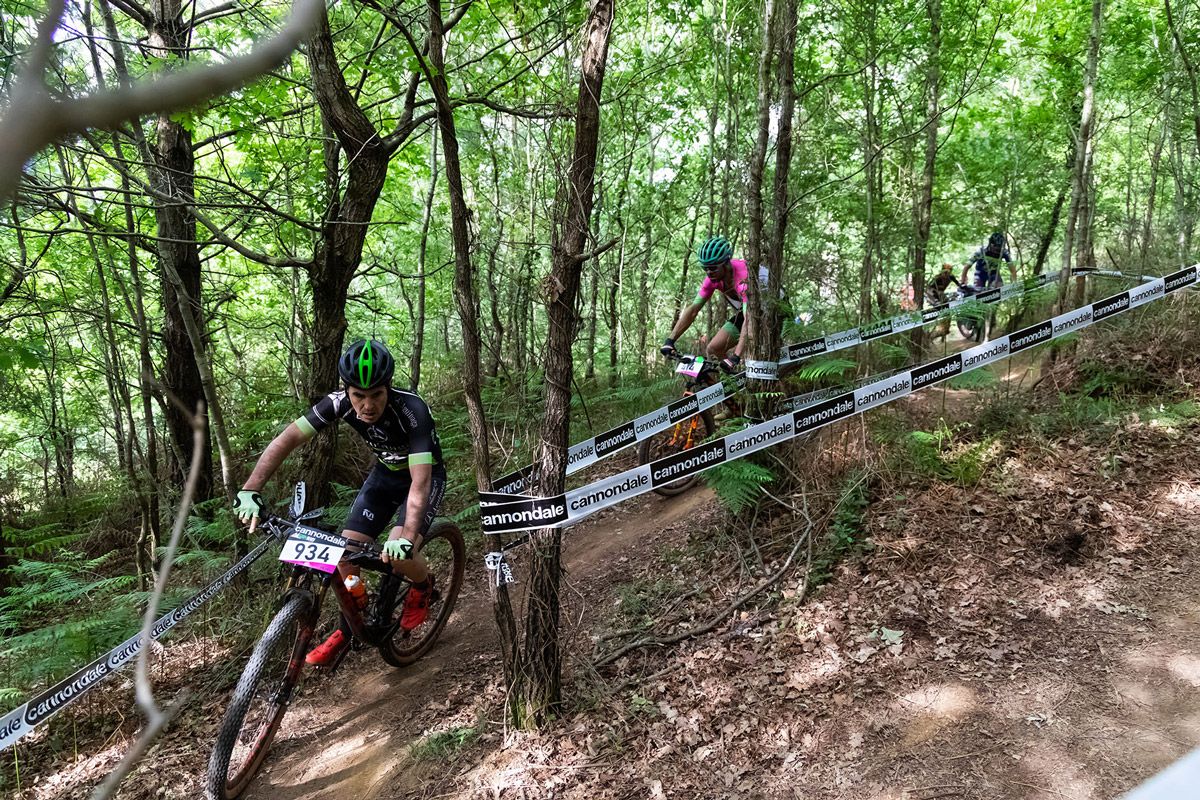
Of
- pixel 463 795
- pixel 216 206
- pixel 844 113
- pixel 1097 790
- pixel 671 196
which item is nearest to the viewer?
pixel 1097 790

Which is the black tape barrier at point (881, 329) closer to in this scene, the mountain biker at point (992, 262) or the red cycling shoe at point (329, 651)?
the mountain biker at point (992, 262)

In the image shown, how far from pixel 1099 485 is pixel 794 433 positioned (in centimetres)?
238

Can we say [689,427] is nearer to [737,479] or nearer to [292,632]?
[737,479]

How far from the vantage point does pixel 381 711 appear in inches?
169

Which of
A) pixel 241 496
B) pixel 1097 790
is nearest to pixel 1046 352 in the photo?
pixel 1097 790

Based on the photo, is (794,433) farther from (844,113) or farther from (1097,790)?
(844,113)

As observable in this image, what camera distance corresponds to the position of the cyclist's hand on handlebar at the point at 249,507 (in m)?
3.67

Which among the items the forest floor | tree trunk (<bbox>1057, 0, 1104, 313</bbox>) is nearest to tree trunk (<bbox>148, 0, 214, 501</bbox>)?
the forest floor

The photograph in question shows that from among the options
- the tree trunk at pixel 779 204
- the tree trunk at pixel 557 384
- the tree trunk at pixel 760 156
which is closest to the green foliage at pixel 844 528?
the tree trunk at pixel 779 204

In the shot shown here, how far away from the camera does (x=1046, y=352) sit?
752 centimetres

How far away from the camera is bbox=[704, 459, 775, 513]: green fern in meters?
4.57

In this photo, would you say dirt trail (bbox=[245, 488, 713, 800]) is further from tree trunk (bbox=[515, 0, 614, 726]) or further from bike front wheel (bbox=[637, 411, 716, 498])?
bike front wheel (bbox=[637, 411, 716, 498])

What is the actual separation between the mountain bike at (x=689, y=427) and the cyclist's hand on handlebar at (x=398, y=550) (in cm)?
289

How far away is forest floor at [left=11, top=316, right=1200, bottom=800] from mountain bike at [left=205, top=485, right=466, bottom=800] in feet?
0.79
